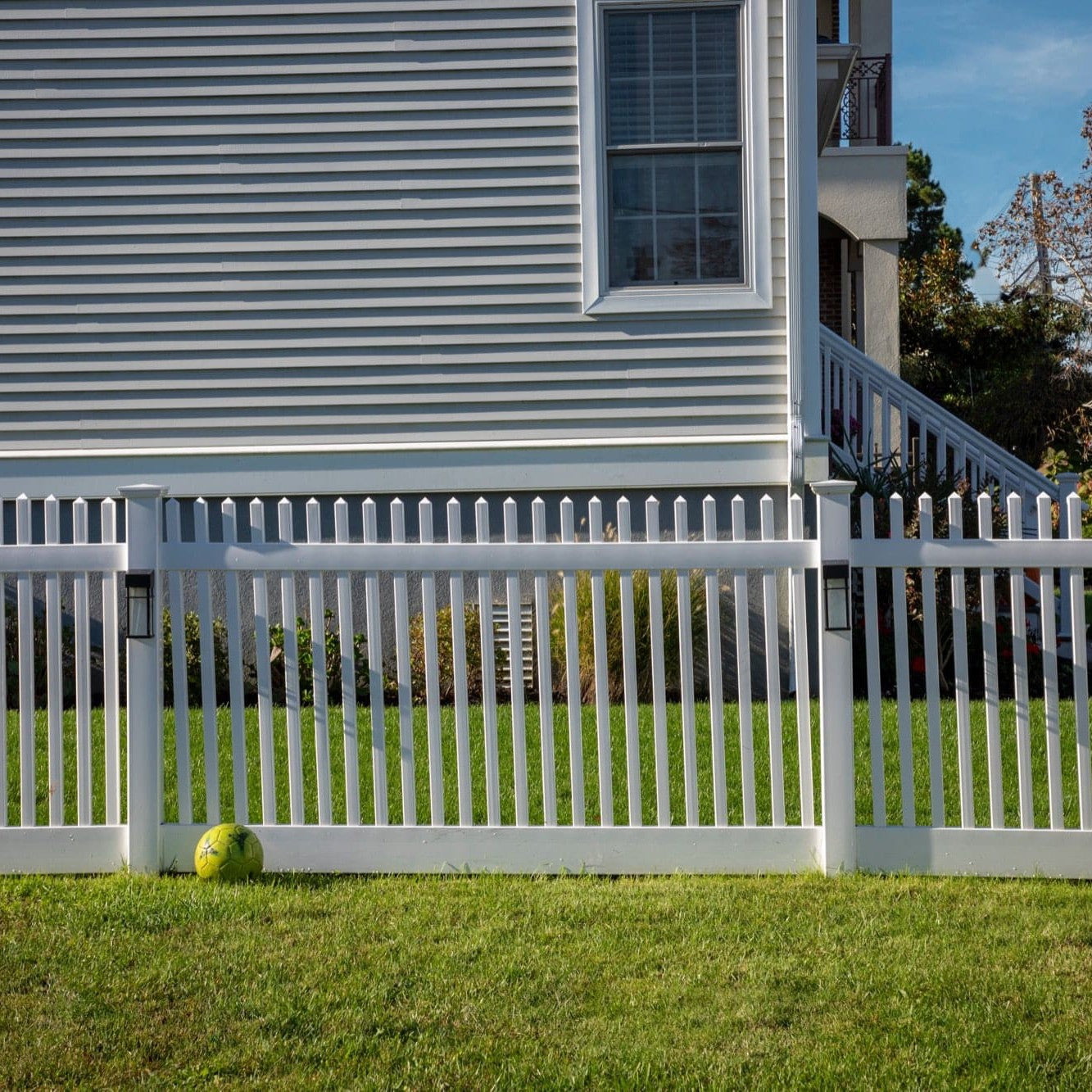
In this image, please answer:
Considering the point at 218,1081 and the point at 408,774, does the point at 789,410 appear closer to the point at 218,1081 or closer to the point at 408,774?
the point at 408,774

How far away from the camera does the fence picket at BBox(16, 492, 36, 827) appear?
16.3 ft

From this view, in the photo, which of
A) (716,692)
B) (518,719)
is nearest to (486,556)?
(518,719)

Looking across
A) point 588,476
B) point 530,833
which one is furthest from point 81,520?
point 588,476

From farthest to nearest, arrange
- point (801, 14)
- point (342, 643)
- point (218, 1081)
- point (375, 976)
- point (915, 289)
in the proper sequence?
point (915, 289), point (801, 14), point (342, 643), point (375, 976), point (218, 1081)

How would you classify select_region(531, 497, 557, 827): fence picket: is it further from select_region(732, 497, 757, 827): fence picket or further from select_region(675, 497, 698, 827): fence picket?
select_region(732, 497, 757, 827): fence picket

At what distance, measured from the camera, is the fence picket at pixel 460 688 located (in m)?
4.90

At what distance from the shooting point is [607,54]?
8.57 metres

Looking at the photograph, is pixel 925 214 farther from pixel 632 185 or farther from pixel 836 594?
pixel 836 594

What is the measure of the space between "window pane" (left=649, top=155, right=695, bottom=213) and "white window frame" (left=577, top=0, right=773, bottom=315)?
36 centimetres

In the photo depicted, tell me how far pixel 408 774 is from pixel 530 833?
1.64ft

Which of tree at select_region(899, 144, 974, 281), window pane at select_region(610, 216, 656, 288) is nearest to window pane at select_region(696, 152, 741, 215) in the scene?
window pane at select_region(610, 216, 656, 288)

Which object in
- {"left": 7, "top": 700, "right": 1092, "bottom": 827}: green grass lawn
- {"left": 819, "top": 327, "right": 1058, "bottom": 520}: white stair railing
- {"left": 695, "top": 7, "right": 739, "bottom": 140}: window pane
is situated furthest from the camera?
{"left": 819, "top": 327, "right": 1058, "bottom": 520}: white stair railing

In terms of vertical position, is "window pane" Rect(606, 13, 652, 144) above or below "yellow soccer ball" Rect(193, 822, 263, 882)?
above

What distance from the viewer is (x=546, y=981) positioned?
3.77m
